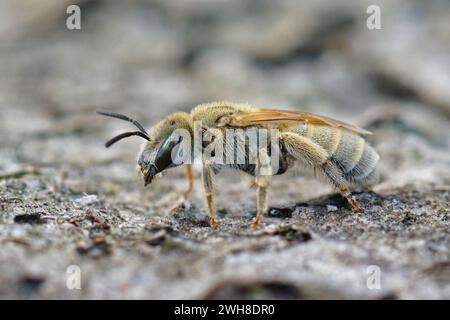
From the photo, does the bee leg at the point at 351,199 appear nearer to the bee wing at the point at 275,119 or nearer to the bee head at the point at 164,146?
the bee wing at the point at 275,119

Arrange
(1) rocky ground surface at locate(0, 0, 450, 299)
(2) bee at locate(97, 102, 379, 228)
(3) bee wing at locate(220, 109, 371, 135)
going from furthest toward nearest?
(3) bee wing at locate(220, 109, 371, 135)
(2) bee at locate(97, 102, 379, 228)
(1) rocky ground surface at locate(0, 0, 450, 299)

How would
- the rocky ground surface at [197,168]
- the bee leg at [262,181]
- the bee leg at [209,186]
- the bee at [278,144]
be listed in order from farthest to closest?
the bee at [278,144] < the bee leg at [209,186] < the bee leg at [262,181] < the rocky ground surface at [197,168]

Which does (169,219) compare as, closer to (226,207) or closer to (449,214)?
(226,207)

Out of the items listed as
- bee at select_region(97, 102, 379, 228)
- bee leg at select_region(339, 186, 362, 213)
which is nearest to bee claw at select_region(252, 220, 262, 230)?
bee at select_region(97, 102, 379, 228)

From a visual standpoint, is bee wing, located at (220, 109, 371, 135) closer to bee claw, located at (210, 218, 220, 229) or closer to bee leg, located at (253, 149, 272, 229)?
bee leg, located at (253, 149, 272, 229)

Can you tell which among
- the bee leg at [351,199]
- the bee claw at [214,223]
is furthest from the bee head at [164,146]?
the bee leg at [351,199]

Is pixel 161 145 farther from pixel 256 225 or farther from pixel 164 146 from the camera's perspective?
pixel 256 225

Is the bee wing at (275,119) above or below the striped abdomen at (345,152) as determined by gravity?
above
